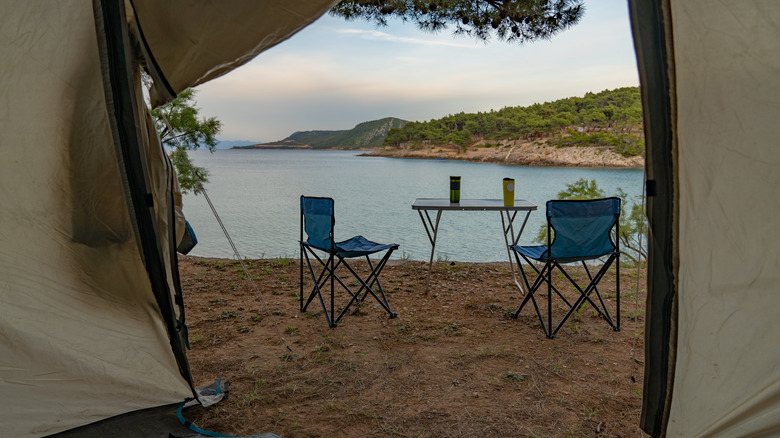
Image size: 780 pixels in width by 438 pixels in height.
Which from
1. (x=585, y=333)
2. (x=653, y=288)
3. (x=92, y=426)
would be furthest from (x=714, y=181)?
(x=92, y=426)

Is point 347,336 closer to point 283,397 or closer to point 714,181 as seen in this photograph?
point 283,397

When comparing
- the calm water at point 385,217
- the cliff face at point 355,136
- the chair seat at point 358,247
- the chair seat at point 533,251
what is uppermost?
the cliff face at point 355,136

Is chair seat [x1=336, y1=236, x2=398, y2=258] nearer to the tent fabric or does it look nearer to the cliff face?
the tent fabric

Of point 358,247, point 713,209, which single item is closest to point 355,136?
point 358,247

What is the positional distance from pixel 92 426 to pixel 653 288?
2.00 metres

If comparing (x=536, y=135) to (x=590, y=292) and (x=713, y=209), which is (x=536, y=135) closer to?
(x=590, y=292)

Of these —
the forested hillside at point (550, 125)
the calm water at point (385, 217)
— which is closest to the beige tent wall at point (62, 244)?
the calm water at point (385, 217)

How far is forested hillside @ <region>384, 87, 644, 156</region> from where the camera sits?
59.5ft

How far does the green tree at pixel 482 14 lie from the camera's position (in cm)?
378

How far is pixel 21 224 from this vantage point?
69.1 inches

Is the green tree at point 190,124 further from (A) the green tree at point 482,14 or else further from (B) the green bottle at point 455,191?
(B) the green bottle at point 455,191

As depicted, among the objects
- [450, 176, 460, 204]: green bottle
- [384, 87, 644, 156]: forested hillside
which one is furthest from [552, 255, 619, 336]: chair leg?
[384, 87, 644, 156]: forested hillside

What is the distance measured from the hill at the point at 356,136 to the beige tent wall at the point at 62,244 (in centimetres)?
3940

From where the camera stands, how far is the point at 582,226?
2.75 m
